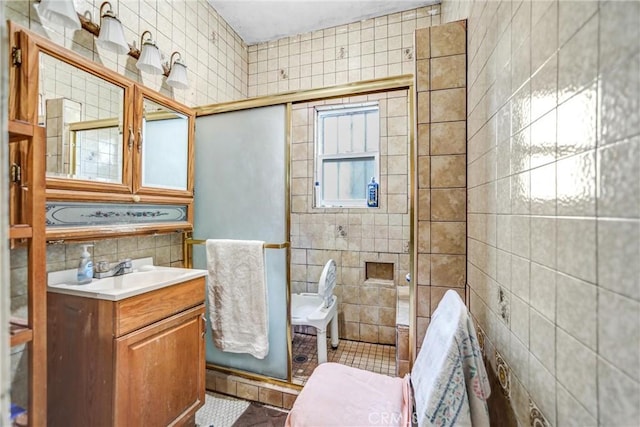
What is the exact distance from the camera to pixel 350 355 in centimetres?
234

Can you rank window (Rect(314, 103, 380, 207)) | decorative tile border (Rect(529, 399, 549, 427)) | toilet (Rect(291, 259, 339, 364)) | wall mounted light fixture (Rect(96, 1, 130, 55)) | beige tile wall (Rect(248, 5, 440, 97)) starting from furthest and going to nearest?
window (Rect(314, 103, 380, 207)) < beige tile wall (Rect(248, 5, 440, 97)) < toilet (Rect(291, 259, 339, 364)) < wall mounted light fixture (Rect(96, 1, 130, 55)) < decorative tile border (Rect(529, 399, 549, 427))

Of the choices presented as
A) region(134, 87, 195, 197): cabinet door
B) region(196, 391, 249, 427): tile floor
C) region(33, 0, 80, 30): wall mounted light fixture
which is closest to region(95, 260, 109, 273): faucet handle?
region(134, 87, 195, 197): cabinet door

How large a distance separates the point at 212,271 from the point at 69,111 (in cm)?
104

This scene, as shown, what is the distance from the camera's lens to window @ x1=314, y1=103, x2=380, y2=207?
2635 mm

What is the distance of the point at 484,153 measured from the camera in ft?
3.22

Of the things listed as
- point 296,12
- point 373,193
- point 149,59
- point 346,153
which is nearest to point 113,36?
point 149,59

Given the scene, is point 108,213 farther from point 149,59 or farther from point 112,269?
point 149,59

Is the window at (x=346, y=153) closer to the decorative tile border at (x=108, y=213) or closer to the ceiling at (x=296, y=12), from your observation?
the ceiling at (x=296, y=12)

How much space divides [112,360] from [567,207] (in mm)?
1499

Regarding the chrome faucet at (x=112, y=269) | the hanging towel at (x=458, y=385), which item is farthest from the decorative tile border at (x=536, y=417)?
the chrome faucet at (x=112, y=269)

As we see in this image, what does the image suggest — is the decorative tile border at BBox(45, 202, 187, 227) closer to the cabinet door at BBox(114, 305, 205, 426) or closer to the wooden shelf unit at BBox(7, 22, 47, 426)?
the wooden shelf unit at BBox(7, 22, 47, 426)

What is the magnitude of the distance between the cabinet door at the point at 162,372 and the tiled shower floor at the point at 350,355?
78 centimetres

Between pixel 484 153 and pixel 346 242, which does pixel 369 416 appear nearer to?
pixel 484 153

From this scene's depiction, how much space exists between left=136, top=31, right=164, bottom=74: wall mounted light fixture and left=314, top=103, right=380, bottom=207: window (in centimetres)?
143
